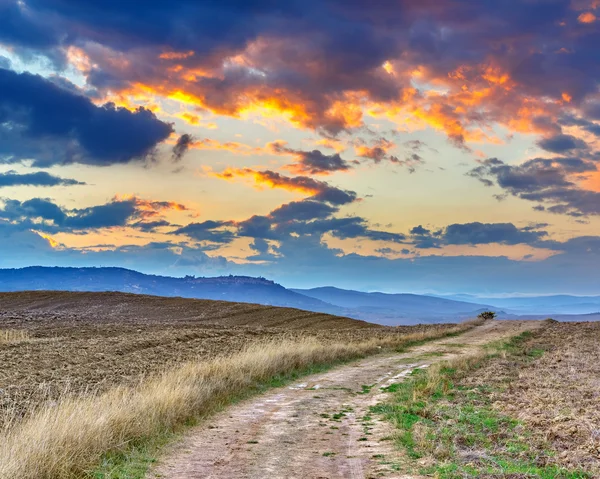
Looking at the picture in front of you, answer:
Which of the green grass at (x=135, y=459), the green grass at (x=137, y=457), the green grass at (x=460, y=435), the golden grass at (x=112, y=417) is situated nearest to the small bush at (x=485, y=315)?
the golden grass at (x=112, y=417)

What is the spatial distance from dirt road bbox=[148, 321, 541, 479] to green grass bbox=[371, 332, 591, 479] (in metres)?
0.68

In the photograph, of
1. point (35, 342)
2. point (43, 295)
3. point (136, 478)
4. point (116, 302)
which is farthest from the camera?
point (43, 295)

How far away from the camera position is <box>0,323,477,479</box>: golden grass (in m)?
10.4

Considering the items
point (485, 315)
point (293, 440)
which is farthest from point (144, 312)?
point (293, 440)

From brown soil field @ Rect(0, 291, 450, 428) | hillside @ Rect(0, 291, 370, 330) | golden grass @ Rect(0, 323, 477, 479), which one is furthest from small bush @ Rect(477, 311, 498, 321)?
golden grass @ Rect(0, 323, 477, 479)

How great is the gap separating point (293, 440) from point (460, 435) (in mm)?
4119

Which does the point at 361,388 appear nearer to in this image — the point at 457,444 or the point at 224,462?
the point at 457,444

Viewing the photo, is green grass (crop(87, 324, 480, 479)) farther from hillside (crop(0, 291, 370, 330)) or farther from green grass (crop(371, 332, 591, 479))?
hillside (crop(0, 291, 370, 330))

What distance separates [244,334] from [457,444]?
109ft

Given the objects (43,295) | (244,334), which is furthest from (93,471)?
(43,295)

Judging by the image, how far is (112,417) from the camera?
13234 mm

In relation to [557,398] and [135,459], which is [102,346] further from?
[557,398]

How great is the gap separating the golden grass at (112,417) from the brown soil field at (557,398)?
9.22m

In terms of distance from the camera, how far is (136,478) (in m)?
10.9
